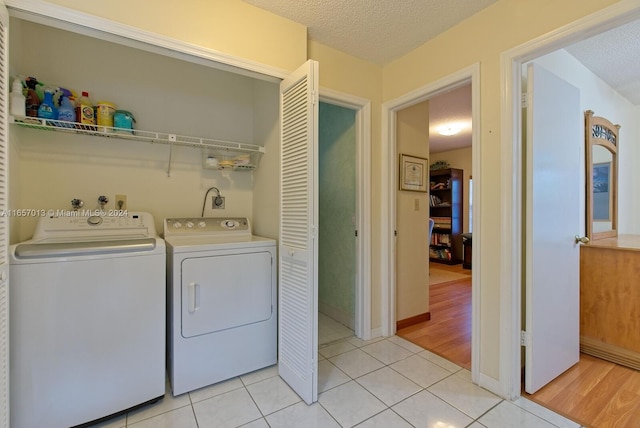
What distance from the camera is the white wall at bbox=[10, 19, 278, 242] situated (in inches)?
70.3

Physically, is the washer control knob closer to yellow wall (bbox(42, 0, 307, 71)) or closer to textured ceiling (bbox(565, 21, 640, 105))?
yellow wall (bbox(42, 0, 307, 71))

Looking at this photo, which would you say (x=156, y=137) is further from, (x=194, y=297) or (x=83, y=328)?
(x=83, y=328)

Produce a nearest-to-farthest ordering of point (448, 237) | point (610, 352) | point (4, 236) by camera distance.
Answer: point (4, 236) < point (610, 352) < point (448, 237)

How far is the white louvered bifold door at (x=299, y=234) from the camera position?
1.61m

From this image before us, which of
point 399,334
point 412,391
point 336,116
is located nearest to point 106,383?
point 412,391

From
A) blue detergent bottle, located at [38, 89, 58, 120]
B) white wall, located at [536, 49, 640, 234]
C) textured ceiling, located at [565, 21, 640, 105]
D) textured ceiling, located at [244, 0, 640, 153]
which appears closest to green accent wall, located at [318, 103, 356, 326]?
textured ceiling, located at [244, 0, 640, 153]

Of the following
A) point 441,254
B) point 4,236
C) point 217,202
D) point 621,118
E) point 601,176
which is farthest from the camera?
point 441,254

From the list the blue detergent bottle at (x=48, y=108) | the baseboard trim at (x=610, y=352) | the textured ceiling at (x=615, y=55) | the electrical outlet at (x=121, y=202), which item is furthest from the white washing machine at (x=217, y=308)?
the textured ceiling at (x=615, y=55)

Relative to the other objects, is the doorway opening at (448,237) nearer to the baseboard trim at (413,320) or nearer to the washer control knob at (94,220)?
the baseboard trim at (413,320)

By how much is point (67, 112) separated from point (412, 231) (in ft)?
9.04

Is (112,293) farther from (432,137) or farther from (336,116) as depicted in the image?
(432,137)

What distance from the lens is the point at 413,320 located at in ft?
9.21

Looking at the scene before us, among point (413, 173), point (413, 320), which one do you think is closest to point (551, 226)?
point (413, 173)

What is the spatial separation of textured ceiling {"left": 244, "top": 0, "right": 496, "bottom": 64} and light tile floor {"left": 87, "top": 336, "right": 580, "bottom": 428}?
238 cm
